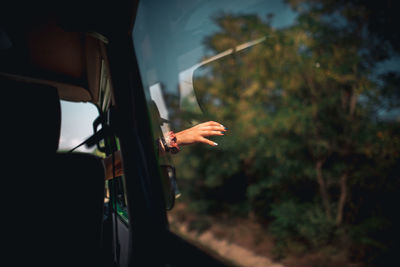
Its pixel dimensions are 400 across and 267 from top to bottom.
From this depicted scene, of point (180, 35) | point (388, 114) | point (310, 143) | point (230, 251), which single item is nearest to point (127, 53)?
point (180, 35)

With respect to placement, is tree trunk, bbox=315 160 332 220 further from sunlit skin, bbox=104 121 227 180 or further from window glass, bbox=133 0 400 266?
sunlit skin, bbox=104 121 227 180

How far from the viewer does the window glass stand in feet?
6.42

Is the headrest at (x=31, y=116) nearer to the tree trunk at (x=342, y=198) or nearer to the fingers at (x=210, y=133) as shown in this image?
the fingers at (x=210, y=133)

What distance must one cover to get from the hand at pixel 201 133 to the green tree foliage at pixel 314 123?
3.85 ft

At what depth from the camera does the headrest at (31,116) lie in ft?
4.49

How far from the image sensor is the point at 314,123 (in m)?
3.95

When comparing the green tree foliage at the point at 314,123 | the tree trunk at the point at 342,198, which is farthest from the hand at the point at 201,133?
the tree trunk at the point at 342,198

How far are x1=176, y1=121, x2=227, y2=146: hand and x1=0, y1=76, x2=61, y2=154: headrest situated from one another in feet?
2.57

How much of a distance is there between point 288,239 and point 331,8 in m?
3.64

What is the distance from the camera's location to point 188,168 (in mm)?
6281

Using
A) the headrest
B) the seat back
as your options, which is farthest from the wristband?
the headrest

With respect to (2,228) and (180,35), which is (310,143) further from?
(2,228)

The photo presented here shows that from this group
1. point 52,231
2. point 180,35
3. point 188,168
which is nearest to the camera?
point 52,231

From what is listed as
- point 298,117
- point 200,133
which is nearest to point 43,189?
point 200,133
